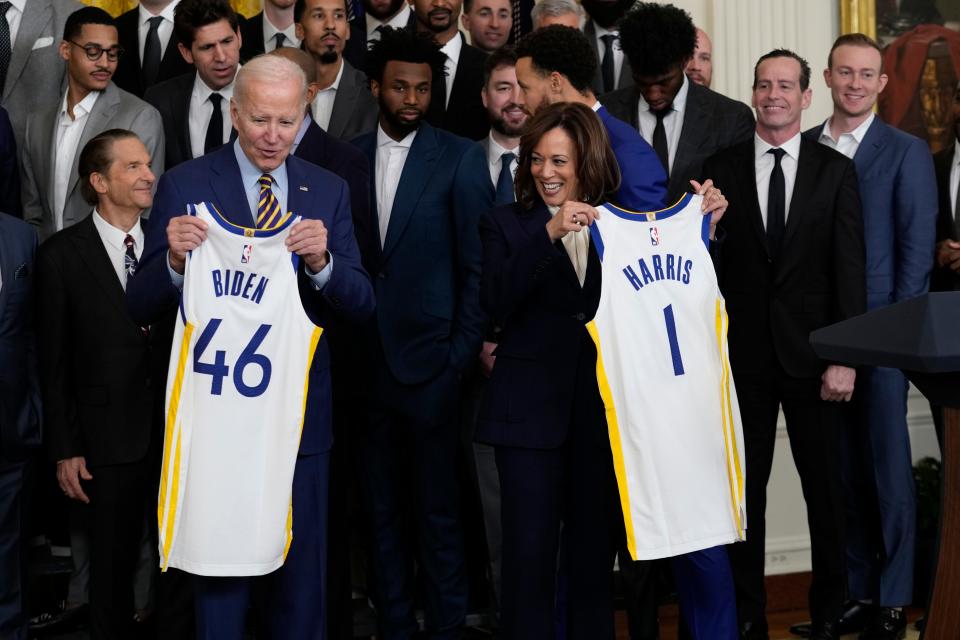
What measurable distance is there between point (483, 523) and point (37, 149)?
218 cm

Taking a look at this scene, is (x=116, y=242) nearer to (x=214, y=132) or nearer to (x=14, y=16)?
(x=214, y=132)

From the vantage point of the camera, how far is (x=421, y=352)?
454cm

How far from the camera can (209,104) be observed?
16.5ft

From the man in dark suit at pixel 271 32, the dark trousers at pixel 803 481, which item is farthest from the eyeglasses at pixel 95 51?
the dark trousers at pixel 803 481

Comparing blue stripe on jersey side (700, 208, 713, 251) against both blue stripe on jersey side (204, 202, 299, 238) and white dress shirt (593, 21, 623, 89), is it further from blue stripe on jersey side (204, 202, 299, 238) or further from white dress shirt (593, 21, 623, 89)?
white dress shirt (593, 21, 623, 89)

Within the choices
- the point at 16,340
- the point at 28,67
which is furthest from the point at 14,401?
the point at 28,67

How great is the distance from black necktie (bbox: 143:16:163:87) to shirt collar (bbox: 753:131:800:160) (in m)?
2.44

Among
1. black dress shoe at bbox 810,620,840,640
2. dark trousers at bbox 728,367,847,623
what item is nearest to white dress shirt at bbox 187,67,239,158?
dark trousers at bbox 728,367,847,623

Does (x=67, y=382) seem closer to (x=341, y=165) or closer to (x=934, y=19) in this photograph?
(x=341, y=165)

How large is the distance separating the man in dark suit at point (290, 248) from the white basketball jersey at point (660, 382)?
26.3 inches

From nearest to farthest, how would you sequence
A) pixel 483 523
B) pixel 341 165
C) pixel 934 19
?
1. pixel 341 165
2. pixel 483 523
3. pixel 934 19

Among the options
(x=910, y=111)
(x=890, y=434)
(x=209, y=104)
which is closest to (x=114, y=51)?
(x=209, y=104)

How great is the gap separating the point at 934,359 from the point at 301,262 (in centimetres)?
157

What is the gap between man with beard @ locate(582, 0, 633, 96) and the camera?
562cm
